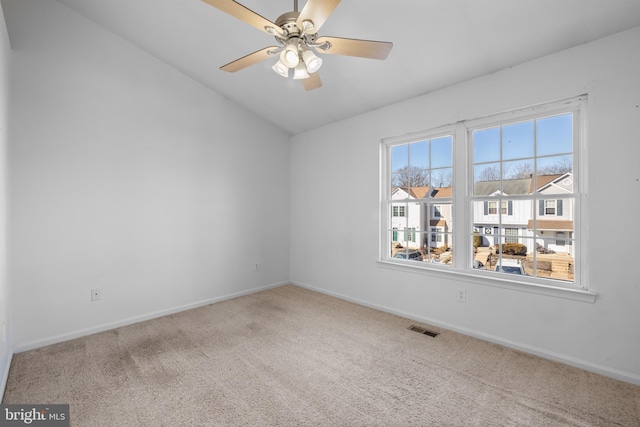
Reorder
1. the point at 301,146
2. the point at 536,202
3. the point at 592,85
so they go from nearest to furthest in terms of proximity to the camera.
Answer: the point at 592,85, the point at 536,202, the point at 301,146

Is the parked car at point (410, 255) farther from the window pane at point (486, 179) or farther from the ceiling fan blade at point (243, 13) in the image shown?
the ceiling fan blade at point (243, 13)

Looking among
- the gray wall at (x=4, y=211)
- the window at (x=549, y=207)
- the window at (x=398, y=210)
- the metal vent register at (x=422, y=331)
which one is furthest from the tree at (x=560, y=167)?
the gray wall at (x=4, y=211)

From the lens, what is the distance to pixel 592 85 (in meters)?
2.32

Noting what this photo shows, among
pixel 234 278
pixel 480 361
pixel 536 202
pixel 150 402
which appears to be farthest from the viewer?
pixel 234 278

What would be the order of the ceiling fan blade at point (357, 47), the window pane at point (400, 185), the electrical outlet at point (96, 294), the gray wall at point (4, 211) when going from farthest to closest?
the window pane at point (400, 185) < the electrical outlet at point (96, 294) < the gray wall at point (4, 211) < the ceiling fan blade at point (357, 47)

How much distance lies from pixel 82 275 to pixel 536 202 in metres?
4.56

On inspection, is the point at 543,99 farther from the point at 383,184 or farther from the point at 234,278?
the point at 234,278

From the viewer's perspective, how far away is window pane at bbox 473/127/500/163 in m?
2.92

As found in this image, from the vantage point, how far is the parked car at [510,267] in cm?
278

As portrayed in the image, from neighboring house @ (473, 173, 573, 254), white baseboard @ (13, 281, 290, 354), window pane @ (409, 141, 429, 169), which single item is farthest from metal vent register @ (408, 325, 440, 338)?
white baseboard @ (13, 281, 290, 354)

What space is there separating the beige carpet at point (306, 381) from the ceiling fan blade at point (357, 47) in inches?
92.7

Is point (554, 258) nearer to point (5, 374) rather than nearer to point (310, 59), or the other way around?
point (310, 59)

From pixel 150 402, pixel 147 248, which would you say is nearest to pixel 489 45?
pixel 150 402

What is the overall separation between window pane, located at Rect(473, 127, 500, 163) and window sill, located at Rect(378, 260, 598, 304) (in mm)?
1172
